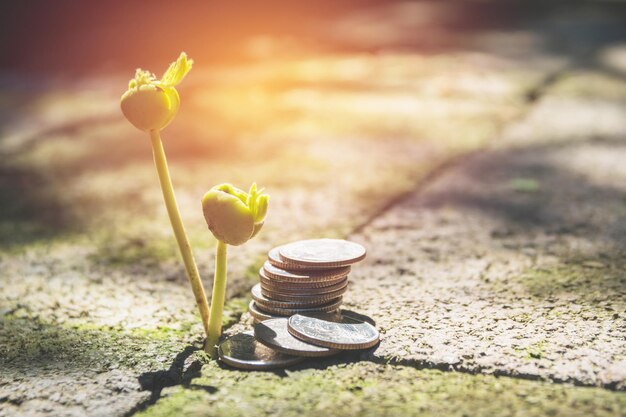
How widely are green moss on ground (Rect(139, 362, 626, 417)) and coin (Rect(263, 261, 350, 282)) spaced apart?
0.22m

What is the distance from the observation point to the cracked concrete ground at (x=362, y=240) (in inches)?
52.7

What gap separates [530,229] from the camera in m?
2.21

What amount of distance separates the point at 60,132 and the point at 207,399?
2945 millimetres

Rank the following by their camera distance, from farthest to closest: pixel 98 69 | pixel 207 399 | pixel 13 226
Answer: pixel 98 69
pixel 13 226
pixel 207 399

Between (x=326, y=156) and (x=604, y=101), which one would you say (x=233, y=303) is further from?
(x=604, y=101)

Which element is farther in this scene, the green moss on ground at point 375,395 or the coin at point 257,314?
the coin at point 257,314

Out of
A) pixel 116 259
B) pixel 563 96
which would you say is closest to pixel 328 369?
pixel 116 259

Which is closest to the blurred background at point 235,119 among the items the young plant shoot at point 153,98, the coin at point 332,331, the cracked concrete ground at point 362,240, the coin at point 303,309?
the cracked concrete ground at point 362,240

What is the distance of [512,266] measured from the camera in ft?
6.31

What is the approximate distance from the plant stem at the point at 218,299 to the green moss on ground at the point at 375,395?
14 centimetres

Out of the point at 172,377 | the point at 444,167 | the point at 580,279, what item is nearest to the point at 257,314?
the point at 172,377

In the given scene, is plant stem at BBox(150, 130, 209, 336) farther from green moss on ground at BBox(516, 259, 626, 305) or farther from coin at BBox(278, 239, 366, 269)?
green moss on ground at BBox(516, 259, 626, 305)

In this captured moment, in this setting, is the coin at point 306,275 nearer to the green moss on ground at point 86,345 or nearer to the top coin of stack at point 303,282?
the top coin of stack at point 303,282

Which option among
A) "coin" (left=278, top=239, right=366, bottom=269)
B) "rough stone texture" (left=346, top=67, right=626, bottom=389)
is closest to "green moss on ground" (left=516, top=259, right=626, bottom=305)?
"rough stone texture" (left=346, top=67, right=626, bottom=389)
